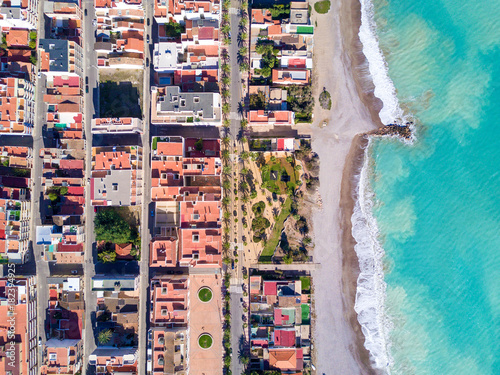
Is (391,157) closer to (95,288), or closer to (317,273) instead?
(317,273)

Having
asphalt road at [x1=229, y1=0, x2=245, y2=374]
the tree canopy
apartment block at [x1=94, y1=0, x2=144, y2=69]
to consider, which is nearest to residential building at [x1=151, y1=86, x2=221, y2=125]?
asphalt road at [x1=229, y1=0, x2=245, y2=374]

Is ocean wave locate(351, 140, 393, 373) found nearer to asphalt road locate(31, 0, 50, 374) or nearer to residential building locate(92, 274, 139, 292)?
residential building locate(92, 274, 139, 292)

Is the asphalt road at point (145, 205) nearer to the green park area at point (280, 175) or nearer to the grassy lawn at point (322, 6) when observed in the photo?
the green park area at point (280, 175)

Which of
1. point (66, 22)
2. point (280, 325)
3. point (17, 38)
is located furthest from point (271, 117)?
point (17, 38)

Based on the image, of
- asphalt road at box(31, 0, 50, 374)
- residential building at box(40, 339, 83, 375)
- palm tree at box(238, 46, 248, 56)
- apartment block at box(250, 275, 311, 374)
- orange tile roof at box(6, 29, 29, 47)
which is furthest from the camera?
palm tree at box(238, 46, 248, 56)

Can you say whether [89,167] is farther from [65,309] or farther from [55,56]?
[65,309]

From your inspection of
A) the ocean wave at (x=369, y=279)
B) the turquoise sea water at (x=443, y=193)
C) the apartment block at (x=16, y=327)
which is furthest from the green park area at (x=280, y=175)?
→ the apartment block at (x=16, y=327)

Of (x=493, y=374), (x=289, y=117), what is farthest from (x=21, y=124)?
(x=493, y=374)
